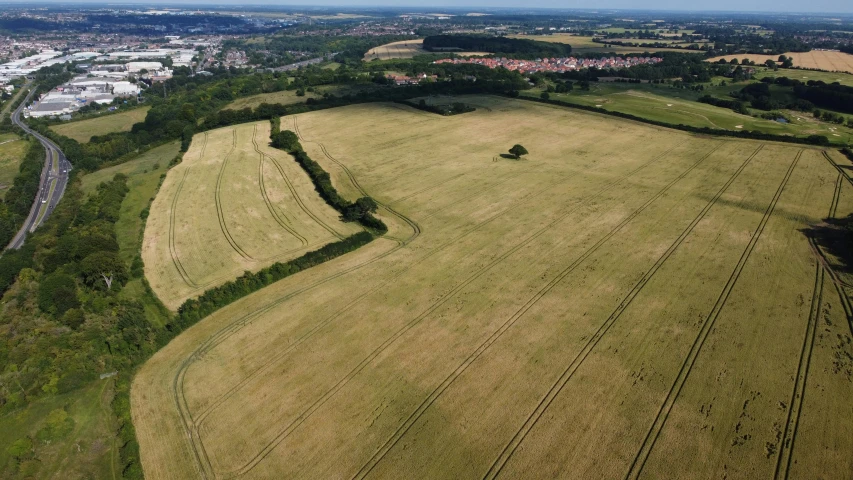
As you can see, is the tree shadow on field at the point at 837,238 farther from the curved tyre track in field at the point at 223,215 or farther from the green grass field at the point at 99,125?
the green grass field at the point at 99,125

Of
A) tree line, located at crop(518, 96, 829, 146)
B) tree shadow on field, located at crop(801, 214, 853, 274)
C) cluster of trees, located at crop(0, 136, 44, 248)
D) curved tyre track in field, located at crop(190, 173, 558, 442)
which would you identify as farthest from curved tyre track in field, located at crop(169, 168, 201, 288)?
tree line, located at crop(518, 96, 829, 146)

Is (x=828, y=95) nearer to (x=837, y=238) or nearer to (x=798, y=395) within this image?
(x=837, y=238)

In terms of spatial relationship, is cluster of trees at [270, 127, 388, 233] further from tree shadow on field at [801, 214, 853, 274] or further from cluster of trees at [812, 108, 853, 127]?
cluster of trees at [812, 108, 853, 127]

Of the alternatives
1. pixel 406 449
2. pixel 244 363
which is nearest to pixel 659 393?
pixel 406 449

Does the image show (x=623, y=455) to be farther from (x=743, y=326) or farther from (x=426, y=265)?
(x=426, y=265)

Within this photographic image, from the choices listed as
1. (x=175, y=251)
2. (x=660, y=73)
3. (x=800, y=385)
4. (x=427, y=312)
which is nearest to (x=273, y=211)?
(x=175, y=251)
